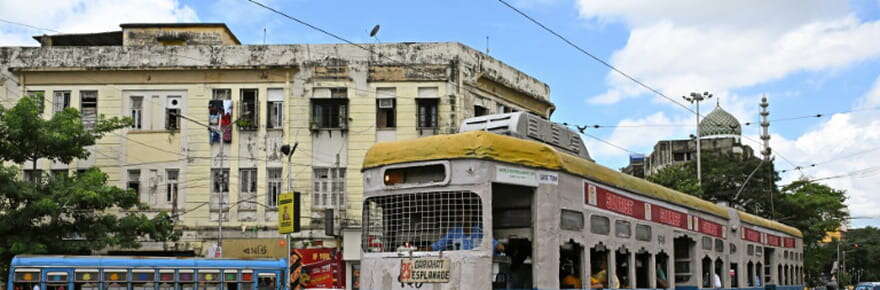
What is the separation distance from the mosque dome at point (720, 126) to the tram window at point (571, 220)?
63.0m

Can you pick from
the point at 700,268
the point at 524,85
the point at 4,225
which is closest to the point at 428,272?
the point at 700,268

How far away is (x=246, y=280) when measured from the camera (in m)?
23.8

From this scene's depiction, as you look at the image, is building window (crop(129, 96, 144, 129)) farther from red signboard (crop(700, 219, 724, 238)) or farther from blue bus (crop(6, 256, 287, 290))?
red signboard (crop(700, 219, 724, 238))

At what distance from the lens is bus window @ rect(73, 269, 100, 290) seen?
21.9 m

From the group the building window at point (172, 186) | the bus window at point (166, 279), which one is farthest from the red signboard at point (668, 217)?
the building window at point (172, 186)

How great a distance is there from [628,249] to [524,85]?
2110 centimetres

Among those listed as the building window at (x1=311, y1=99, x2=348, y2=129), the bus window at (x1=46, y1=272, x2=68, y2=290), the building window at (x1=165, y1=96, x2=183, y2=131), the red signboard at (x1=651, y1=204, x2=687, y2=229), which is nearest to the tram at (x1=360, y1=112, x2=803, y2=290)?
the red signboard at (x1=651, y1=204, x2=687, y2=229)

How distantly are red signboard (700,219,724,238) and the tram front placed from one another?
6.41 metres

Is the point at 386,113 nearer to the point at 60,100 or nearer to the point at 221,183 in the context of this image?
the point at 221,183

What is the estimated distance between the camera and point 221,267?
2342cm

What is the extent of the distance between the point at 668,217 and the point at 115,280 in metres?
13.8

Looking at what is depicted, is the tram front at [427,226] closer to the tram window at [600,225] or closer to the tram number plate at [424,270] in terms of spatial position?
the tram number plate at [424,270]

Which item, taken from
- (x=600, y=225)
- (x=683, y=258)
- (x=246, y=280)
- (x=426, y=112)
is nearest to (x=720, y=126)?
(x=426, y=112)

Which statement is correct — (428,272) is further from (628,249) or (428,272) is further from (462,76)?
(462,76)
